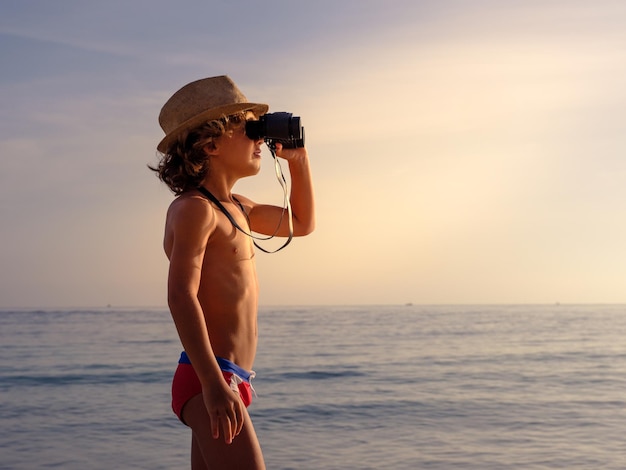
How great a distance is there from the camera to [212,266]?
2.75 meters

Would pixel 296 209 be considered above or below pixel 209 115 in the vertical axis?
below

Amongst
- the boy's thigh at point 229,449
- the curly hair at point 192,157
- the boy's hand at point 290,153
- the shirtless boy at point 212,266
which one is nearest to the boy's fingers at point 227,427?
the shirtless boy at point 212,266

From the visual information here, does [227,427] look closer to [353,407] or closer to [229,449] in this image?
[229,449]

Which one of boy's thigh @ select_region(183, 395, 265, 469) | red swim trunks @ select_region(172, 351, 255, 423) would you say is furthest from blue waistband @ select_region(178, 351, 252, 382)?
boy's thigh @ select_region(183, 395, 265, 469)

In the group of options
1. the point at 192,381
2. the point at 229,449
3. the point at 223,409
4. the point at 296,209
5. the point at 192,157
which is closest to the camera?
the point at 223,409

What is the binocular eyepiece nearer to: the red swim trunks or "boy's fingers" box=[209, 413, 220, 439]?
the red swim trunks

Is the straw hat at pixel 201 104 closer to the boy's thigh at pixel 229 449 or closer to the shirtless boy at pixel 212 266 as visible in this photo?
the shirtless boy at pixel 212 266

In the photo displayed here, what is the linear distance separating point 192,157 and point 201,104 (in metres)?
0.19

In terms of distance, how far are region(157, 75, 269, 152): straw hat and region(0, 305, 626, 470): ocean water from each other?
4.78 metres

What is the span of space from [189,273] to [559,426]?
7232 millimetres

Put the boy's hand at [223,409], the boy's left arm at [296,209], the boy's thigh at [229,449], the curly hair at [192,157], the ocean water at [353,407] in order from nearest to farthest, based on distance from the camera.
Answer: the boy's hand at [223,409] → the boy's thigh at [229,449] → the curly hair at [192,157] → the boy's left arm at [296,209] → the ocean water at [353,407]

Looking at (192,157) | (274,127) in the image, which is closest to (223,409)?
(192,157)

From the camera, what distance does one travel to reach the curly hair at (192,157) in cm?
286

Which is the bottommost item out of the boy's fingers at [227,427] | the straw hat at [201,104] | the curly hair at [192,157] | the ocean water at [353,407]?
the ocean water at [353,407]
